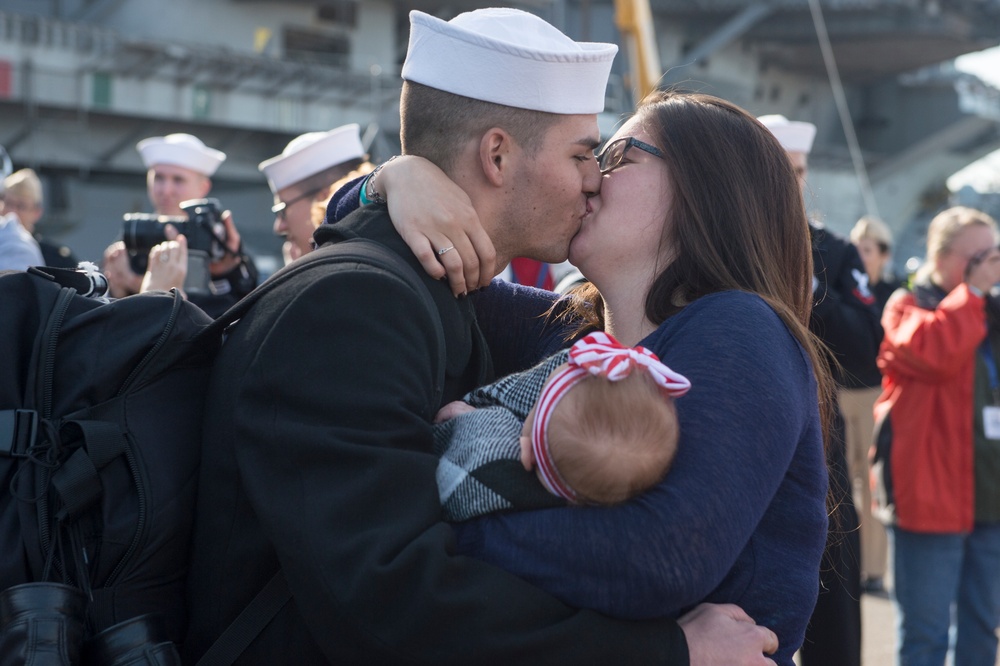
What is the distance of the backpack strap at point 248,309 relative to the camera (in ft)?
6.24

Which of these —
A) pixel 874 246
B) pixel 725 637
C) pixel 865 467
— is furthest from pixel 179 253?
pixel 865 467

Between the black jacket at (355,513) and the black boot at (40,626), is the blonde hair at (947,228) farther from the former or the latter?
the black boot at (40,626)

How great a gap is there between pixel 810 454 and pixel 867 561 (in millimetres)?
6112

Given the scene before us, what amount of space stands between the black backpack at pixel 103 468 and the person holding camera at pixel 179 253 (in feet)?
6.43

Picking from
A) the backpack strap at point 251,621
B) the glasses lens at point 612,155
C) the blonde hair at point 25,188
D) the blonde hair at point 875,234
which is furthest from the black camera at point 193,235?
the blonde hair at point 875,234

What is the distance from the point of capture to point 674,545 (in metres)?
1.75

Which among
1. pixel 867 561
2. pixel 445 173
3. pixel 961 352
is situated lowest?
pixel 867 561

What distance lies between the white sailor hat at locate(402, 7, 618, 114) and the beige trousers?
19.1ft

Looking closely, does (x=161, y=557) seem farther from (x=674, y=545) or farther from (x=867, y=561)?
(x=867, y=561)

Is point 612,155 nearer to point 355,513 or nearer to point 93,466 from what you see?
point 355,513

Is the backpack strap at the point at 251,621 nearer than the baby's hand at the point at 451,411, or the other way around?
the backpack strap at the point at 251,621

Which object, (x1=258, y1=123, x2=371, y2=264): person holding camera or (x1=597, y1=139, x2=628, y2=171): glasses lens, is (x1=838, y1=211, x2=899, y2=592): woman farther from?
(x1=597, y1=139, x2=628, y2=171): glasses lens

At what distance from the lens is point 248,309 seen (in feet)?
6.66

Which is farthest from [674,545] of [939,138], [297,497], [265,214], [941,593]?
[939,138]
